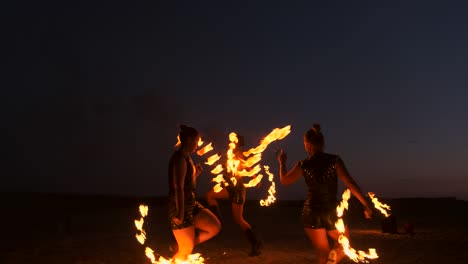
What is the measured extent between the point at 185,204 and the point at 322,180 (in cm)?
195

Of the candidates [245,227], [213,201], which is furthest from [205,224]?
[245,227]

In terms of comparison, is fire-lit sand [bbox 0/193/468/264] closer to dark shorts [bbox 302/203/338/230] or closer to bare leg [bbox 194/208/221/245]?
bare leg [bbox 194/208/221/245]

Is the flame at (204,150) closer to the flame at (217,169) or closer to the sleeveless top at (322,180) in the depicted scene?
the flame at (217,169)

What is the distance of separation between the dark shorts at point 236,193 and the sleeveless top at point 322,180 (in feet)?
10.3

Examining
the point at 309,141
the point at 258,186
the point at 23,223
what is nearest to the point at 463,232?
the point at 258,186

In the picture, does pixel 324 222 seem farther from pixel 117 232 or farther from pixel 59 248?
pixel 117 232

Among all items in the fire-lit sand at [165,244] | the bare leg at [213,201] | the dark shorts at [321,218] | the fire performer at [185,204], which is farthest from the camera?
the fire-lit sand at [165,244]

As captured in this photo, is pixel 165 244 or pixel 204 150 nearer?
pixel 204 150

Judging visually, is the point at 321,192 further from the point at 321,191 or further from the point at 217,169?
the point at 217,169

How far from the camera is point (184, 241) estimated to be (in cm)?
745

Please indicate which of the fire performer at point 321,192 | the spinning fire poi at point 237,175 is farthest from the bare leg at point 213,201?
the fire performer at point 321,192

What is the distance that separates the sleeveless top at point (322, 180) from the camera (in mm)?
6941

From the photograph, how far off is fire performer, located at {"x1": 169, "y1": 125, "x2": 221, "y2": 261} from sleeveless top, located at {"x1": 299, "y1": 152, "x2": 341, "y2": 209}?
1.63 metres

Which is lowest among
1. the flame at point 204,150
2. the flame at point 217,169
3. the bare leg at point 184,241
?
the bare leg at point 184,241
